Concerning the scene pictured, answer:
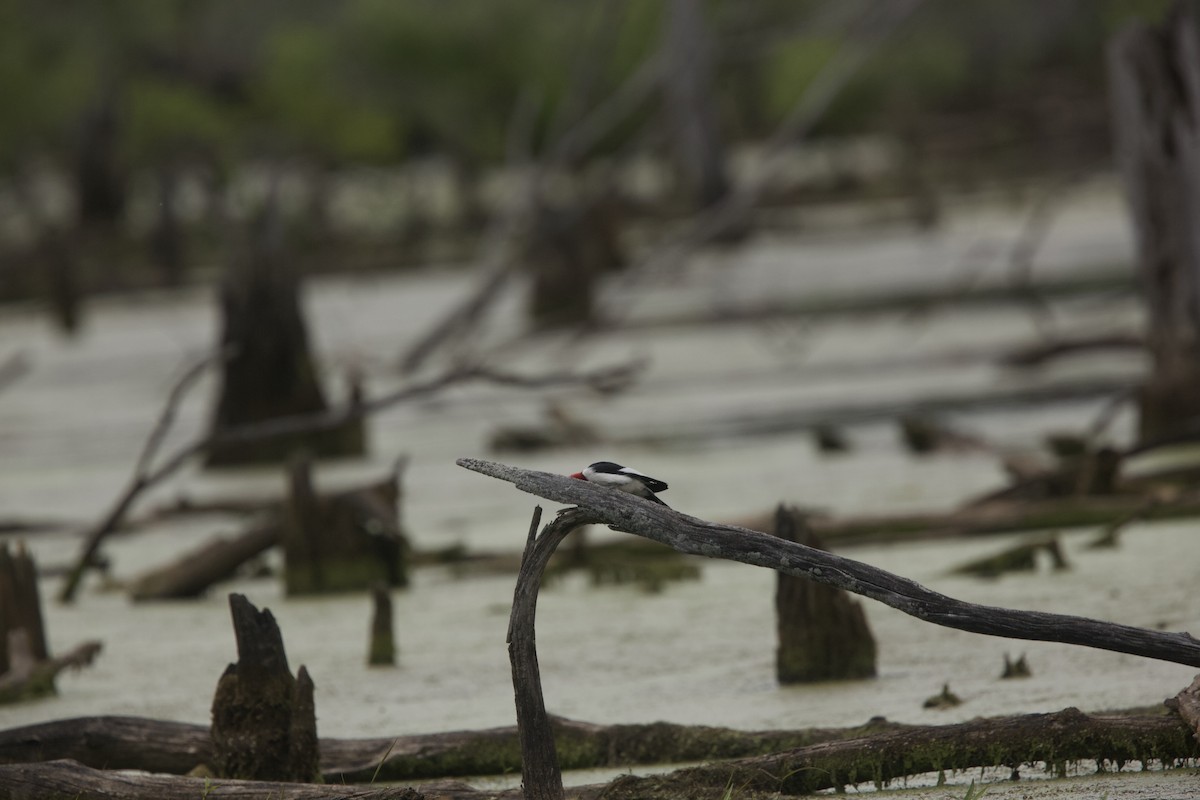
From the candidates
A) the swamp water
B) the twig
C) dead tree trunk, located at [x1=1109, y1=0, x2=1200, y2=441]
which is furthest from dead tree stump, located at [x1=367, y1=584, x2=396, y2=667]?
dead tree trunk, located at [x1=1109, y1=0, x2=1200, y2=441]

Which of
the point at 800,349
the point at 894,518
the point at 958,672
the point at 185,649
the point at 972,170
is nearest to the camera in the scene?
the point at 958,672

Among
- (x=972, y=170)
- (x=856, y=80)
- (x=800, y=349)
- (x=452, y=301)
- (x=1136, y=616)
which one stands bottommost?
(x=1136, y=616)

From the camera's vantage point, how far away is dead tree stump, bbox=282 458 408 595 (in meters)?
5.79

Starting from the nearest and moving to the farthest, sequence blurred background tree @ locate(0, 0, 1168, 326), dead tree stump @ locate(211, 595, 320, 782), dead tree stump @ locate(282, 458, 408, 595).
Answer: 1. dead tree stump @ locate(211, 595, 320, 782)
2. dead tree stump @ locate(282, 458, 408, 595)
3. blurred background tree @ locate(0, 0, 1168, 326)

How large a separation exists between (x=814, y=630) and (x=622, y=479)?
5.07 ft

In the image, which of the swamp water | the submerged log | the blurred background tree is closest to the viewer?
the swamp water

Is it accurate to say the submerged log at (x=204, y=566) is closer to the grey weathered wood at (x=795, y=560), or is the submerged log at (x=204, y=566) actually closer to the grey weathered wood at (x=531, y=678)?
the grey weathered wood at (x=531, y=678)

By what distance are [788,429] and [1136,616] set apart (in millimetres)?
5099

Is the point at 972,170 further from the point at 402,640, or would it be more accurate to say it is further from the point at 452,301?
the point at 402,640

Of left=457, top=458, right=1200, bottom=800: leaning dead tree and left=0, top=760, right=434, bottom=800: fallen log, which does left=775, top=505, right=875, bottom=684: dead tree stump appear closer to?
left=457, top=458, right=1200, bottom=800: leaning dead tree

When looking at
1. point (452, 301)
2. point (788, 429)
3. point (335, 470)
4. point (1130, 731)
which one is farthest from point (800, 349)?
point (1130, 731)

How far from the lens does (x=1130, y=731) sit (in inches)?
123

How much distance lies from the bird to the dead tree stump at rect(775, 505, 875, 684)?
134 centimetres

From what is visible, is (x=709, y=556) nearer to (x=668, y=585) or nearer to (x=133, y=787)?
(x=133, y=787)
